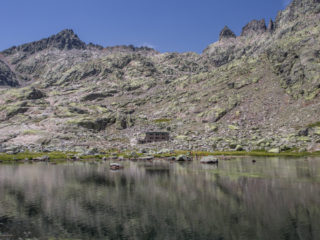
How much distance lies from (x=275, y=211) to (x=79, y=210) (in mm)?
23862

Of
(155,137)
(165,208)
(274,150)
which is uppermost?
(155,137)

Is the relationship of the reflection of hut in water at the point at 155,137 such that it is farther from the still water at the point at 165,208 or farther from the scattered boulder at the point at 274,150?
the still water at the point at 165,208

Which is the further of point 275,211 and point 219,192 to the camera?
point 219,192

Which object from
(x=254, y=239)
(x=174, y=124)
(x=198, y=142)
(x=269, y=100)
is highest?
(x=269, y=100)

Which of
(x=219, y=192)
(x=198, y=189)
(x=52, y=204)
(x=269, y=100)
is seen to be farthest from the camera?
(x=269, y=100)

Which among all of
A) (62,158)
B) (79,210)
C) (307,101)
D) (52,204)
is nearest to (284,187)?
(79,210)

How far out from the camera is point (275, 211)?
32.7m

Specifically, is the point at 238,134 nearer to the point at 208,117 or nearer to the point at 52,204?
the point at 208,117

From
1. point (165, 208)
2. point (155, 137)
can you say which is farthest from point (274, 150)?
point (165, 208)

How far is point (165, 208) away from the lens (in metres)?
35.5

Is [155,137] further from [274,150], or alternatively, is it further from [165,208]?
[165,208]

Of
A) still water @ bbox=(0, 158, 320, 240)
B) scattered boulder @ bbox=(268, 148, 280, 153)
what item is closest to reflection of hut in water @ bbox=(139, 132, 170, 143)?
scattered boulder @ bbox=(268, 148, 280, 153)

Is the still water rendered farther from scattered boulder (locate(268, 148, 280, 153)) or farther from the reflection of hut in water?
the reflection of hut in water

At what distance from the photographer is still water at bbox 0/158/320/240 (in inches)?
1067
